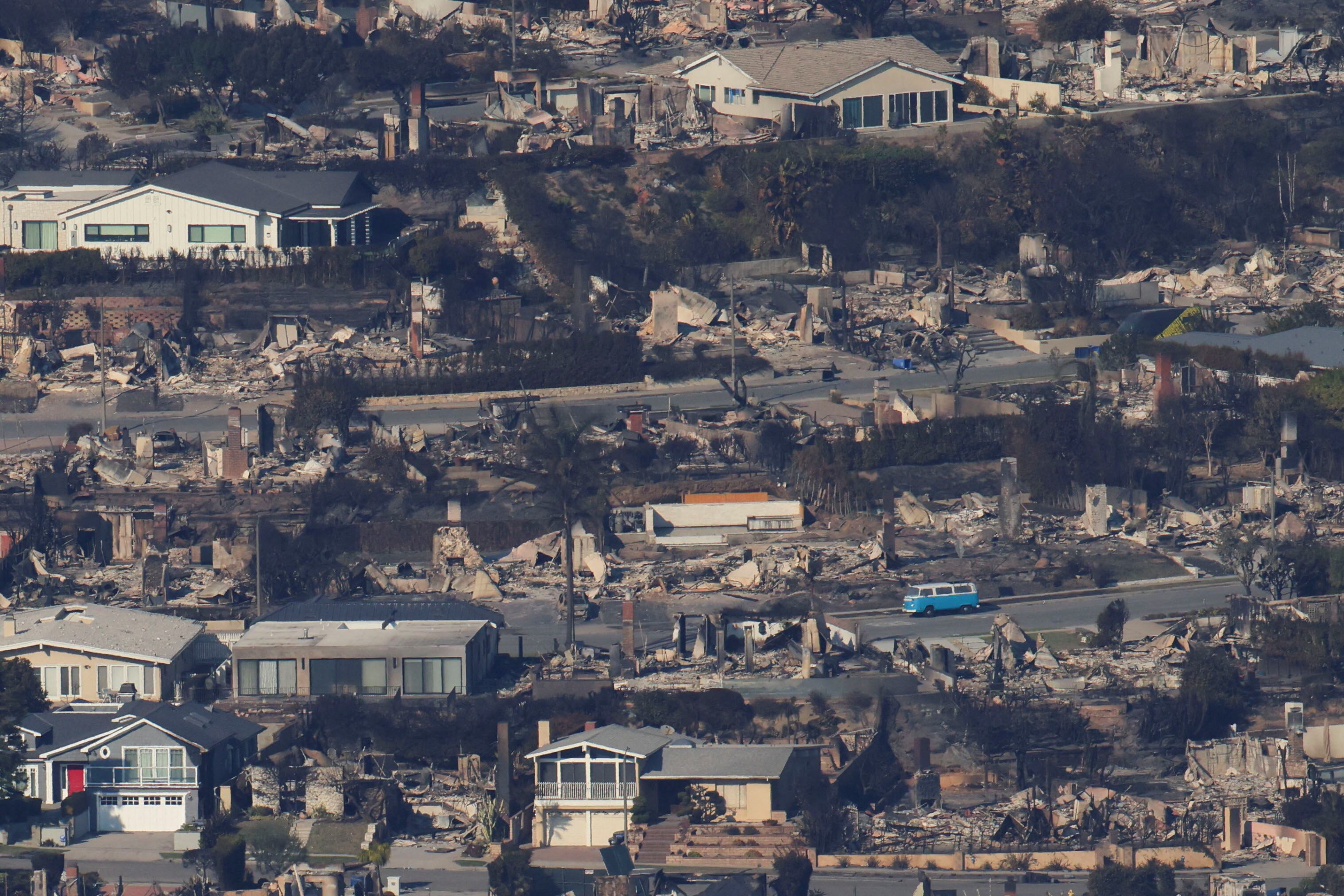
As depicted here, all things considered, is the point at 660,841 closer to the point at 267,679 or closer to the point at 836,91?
the point at 267,679

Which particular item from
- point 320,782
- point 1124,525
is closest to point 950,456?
point 1124,525

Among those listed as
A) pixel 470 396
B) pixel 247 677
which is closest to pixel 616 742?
pixel 247 677

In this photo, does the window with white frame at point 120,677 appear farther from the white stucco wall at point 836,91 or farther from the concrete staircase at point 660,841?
the white stucco wall at point 836,91

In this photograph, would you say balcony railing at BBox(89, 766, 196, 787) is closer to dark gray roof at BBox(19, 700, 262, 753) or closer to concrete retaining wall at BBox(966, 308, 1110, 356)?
dark gray roof at BBox(19, 700, 262, 753)

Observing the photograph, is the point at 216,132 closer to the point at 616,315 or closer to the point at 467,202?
the point at 467,202

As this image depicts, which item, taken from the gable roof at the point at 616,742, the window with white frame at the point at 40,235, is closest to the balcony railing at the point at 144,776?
the gable roof at the point at 616,742

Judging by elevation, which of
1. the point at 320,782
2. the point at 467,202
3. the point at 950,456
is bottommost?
the point at 320,782
